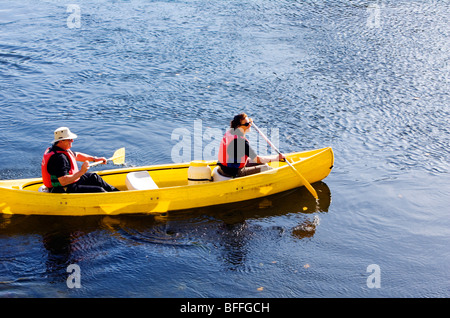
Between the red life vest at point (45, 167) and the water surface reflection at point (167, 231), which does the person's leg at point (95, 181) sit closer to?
the red life vest at point (45, 167)

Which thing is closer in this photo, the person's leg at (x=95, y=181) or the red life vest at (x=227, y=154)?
the person's leg at (x=95, y=181)

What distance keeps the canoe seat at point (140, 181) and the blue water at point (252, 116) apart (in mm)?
476

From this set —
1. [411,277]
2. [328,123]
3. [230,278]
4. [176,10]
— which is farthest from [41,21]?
[411,277]

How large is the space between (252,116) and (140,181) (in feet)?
13.1

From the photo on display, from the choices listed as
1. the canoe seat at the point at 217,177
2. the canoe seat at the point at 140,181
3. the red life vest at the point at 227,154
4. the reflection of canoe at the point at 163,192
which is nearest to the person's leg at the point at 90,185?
the reflection of canoe at the point at 163,192

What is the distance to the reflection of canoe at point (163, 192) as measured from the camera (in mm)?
7441

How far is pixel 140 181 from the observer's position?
7.97m

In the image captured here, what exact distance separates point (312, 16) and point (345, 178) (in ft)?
29.1

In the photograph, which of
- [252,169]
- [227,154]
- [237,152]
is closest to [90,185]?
[227,154]

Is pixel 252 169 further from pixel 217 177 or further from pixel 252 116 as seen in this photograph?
pixel 252 116

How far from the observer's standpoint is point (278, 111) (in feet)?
37.6

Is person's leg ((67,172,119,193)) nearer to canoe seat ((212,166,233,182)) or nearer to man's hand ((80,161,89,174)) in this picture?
man's hand ((80,161,89,174))

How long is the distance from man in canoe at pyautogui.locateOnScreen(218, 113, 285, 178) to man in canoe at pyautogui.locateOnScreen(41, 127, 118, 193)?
1877mm
